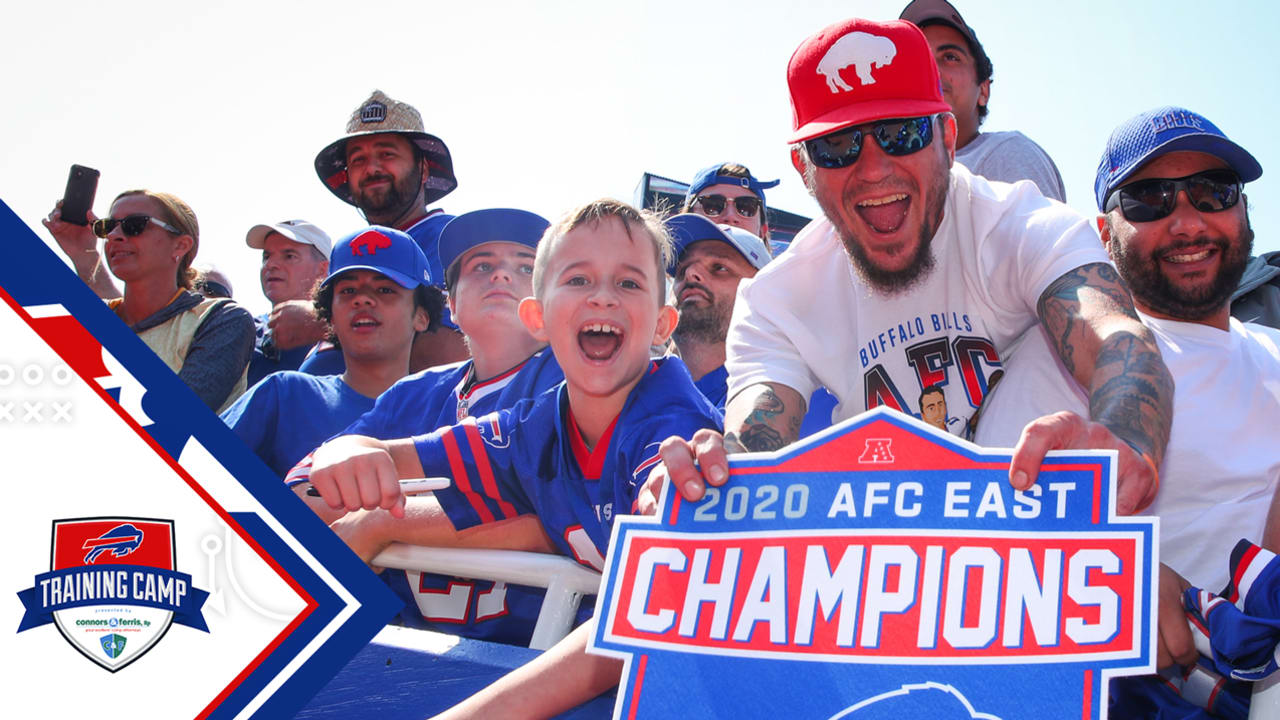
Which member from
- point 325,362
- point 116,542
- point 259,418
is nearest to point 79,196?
point 325,362

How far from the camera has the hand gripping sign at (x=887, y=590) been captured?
1.20m

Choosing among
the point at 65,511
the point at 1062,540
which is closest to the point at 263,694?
the point at 65,511

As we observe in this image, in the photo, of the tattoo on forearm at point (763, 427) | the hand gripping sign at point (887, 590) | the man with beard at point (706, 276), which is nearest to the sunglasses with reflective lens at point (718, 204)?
the man with beard at point (706, 276)

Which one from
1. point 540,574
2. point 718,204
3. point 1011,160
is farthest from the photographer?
point 718,204

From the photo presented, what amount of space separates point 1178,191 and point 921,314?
692 millimetres

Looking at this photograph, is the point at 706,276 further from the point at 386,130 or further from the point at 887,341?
the point at 386,130

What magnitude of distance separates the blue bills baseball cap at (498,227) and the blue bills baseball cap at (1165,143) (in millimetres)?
1786

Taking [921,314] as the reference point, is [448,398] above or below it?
below

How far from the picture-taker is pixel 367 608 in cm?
159

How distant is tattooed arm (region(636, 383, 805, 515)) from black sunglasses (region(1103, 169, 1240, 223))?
3.19ft

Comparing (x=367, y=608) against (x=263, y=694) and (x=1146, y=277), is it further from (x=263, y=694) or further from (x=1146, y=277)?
(x=1146, y=277)

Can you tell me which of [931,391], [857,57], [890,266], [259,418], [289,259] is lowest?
[259,418]

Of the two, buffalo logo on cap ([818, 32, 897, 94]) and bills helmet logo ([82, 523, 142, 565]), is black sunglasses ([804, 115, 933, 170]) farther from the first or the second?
bills helmet logo ([82, 523, 142, 565])

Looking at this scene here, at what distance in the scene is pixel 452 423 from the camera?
3150 mm
